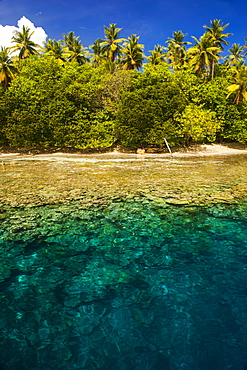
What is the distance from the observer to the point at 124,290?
4473 millimetres

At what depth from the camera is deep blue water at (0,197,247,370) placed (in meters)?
3.18

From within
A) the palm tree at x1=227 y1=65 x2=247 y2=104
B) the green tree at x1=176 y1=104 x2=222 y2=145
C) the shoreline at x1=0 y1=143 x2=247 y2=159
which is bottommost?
the shoreline at x1=0 y1=143 x2=247 y2=159

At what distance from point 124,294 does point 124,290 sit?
11 centimetres

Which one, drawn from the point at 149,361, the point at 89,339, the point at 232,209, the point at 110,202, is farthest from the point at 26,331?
the point at 232,209

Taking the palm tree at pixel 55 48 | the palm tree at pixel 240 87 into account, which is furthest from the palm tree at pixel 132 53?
the palm tree at pixel 240 87

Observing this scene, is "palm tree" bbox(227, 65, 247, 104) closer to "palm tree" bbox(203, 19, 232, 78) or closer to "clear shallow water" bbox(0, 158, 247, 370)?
"palm tree" bbox(203, 19, 232, 78)

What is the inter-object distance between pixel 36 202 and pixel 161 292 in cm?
694

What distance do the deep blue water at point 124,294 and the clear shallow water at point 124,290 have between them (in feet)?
0.05

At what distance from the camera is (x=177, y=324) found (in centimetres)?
368

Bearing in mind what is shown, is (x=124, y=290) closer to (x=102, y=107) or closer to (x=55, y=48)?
(x=102, y=107)

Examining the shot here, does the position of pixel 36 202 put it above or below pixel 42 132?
below

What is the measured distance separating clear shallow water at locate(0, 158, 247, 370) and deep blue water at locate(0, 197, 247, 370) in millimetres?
16

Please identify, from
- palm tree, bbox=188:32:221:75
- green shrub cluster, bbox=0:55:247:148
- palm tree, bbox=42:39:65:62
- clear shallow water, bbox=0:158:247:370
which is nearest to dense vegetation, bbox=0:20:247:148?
green shrub cluster, bbox=0:55:247:148

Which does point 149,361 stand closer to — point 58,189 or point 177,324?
point 177,324
